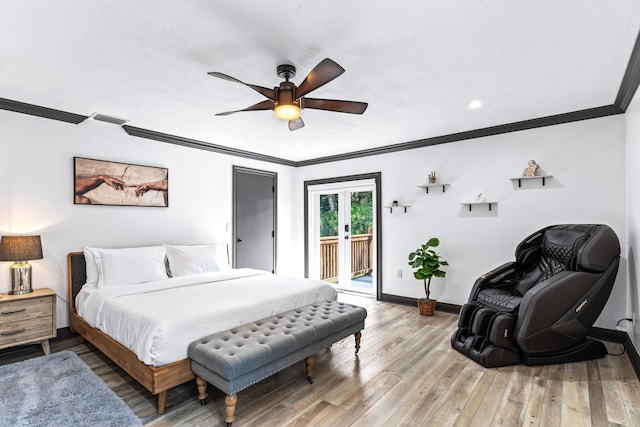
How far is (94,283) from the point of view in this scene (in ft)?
11.7

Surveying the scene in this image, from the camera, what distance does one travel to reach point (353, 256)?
6.00 m

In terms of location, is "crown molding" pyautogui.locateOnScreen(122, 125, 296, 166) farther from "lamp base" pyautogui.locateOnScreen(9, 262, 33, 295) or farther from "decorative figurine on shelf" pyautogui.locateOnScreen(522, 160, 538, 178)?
"decorative figurine on shelf" pyautogui.locateOnScreen(522, 160, 538, 178)

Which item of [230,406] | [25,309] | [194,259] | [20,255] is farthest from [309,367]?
[20,255]

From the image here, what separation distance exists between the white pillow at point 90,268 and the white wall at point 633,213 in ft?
16.8

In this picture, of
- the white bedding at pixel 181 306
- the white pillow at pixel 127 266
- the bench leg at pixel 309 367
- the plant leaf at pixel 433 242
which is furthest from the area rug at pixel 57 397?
the plant leaf at pixel 433 242

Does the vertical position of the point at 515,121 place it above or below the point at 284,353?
above

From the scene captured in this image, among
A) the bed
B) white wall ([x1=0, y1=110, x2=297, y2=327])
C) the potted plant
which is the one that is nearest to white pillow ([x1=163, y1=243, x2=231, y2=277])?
the bed

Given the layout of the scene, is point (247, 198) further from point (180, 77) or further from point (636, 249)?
point (636, 249)

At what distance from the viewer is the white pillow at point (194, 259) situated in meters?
4.11

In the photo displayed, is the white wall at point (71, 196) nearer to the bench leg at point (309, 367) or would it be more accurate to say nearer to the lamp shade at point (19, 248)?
the lamp shade at point (19, 248)

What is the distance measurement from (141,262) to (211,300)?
1.42 meters

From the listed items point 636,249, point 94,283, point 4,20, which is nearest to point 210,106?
point 4,20

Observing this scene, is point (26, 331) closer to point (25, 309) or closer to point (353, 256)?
point (25, 309)

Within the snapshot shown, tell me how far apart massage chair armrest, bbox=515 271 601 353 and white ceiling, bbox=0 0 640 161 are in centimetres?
172
